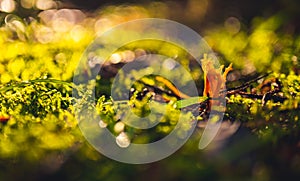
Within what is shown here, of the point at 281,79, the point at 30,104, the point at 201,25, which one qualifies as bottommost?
the point at 30,104

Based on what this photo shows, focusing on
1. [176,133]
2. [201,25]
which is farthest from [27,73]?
[201,25]

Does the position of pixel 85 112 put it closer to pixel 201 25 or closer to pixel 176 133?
pixel 176 133

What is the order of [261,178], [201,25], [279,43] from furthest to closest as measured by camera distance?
[201,25] < [279,43] < [261,178]

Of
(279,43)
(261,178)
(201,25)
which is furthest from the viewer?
(201,25)

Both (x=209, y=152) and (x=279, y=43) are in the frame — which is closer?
(x=209, y=152)

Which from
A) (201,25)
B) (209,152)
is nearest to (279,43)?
(209,152)

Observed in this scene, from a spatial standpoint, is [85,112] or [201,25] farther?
[201,25]

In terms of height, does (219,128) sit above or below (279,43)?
below

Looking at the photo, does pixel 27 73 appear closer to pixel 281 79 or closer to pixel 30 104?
pixel 30 104

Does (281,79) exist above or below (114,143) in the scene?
above
